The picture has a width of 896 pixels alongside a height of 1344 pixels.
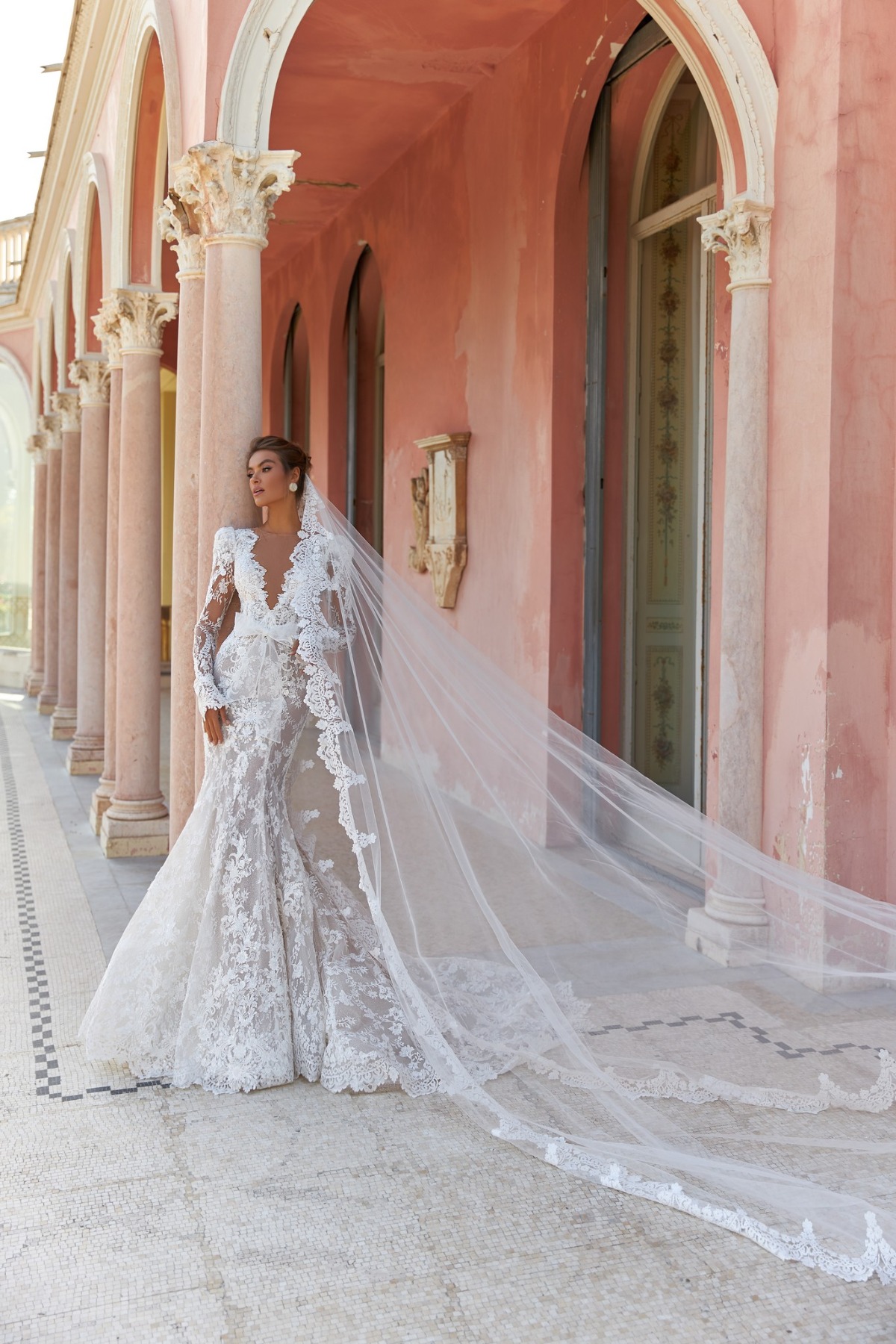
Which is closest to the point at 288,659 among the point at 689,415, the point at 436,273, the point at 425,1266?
the point at 425,1266

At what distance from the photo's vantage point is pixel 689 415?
6375 millimetres

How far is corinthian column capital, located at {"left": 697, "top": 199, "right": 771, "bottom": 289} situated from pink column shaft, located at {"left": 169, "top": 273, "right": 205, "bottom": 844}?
2.08m

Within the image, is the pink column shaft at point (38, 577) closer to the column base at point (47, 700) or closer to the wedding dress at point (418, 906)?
the column base at point (47, 700)

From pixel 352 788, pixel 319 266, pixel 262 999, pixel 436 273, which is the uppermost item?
pixel 319 266

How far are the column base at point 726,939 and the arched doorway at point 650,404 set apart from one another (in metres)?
1.24

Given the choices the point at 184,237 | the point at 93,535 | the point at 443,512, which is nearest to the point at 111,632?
the point at 93,535

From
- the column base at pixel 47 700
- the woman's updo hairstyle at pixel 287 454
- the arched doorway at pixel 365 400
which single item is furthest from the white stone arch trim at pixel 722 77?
the column base at pixel 47 700

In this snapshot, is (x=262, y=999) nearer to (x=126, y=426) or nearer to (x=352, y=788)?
(x=352, y=788)

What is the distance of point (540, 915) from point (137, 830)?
356 cm

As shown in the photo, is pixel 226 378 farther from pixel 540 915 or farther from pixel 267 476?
pixel 540 915

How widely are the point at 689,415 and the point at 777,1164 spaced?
4.14 m

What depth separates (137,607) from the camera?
6785mm

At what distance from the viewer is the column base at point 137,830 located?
6.75m

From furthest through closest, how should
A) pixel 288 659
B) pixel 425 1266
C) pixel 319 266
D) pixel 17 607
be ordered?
pixel 17 607 < pixel 319 266 < pixel 288 659 < pixel 425 1266
